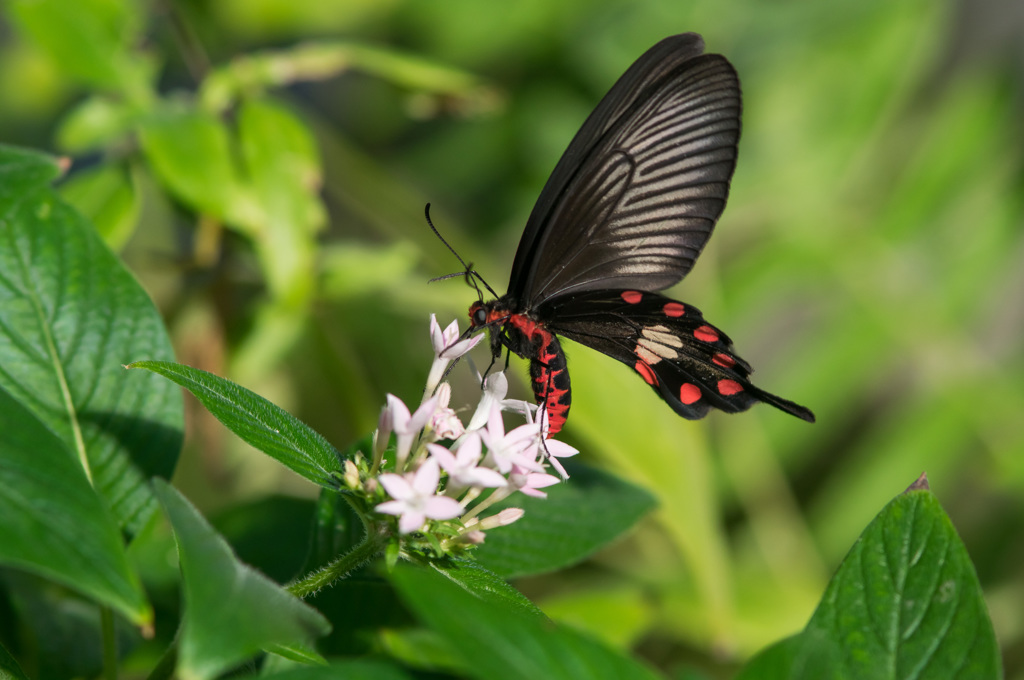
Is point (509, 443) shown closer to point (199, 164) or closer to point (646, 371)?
point (646, 371)

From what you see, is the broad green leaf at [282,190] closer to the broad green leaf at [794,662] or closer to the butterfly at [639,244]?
the butterfly at [639,244]

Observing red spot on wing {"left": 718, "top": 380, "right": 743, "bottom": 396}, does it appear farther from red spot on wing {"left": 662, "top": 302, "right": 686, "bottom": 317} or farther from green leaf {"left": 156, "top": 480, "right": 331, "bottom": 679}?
green leaf {"left": 156, "top": 480, "right": 331, "bottom": 679}

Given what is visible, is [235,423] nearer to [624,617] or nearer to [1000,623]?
[624,617]

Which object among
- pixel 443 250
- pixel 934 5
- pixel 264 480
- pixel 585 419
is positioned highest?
pixel 934 5

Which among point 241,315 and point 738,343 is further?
point 738,343

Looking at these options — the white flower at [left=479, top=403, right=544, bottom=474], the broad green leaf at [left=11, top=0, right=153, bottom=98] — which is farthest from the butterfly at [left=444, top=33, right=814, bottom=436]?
the broad green leaf at [left=11, top=0, right=153, bottom=98]

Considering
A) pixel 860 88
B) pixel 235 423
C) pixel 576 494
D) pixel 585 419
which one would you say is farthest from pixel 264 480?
pixel 860 88

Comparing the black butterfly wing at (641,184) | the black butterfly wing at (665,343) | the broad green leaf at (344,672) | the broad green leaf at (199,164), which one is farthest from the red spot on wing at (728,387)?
the broad green leaf at (199,164)
